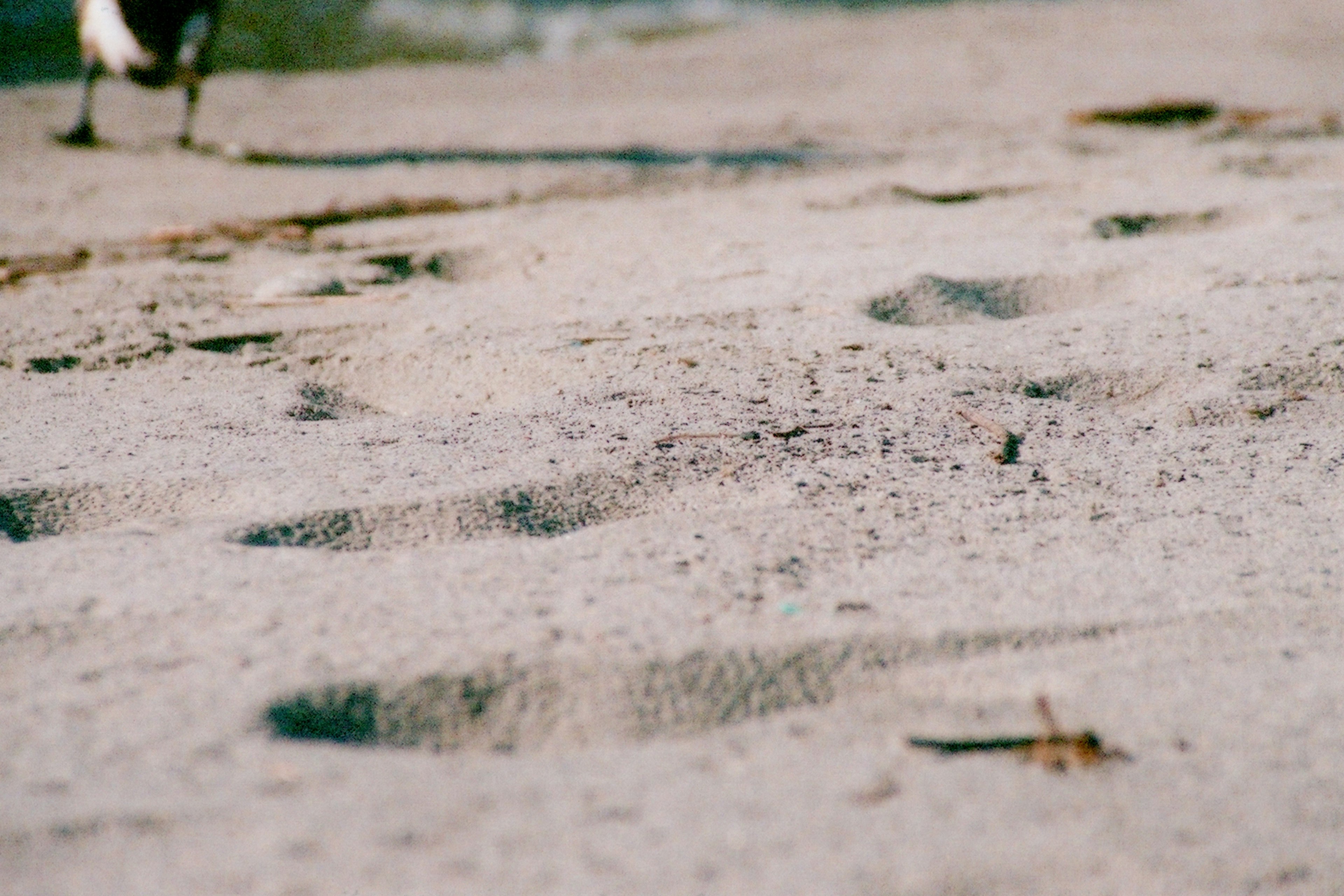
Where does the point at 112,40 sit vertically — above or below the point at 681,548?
above

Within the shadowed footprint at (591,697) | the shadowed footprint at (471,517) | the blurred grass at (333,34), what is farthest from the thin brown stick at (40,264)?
the blurred grass at (333,34)

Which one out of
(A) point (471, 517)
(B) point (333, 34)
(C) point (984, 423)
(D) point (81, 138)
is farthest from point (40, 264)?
(B) point (333, 34)

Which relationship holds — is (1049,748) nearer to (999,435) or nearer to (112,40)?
(999,435)

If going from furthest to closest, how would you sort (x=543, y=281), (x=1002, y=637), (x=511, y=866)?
(x=543, y=281) < (x=1002, y=637) < (x=511, y=866)

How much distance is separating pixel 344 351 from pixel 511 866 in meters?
→ 1.25

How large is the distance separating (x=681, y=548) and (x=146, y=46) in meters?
3.45

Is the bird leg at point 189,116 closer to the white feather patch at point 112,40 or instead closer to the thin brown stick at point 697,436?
the white feather patch at point 112,40

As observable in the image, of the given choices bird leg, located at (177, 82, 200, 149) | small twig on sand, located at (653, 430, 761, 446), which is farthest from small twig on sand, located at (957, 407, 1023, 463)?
bird leg, located at (177, 82, 200, 149)

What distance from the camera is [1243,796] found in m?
0.89

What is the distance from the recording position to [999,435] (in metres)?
1.52

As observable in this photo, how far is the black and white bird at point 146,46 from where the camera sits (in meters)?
3.91

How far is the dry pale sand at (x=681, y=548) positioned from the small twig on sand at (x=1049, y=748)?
12 mm

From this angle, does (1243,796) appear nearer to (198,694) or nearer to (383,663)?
(383,663)

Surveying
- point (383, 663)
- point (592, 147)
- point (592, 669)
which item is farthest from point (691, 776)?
point (592, 147)
